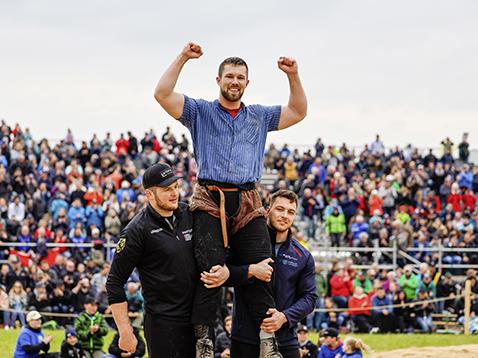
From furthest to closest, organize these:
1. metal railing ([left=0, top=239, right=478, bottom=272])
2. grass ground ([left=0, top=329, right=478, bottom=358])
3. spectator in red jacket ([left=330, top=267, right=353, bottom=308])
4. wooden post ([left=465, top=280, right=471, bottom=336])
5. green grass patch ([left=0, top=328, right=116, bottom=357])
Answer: metal railing ([left=0, top=239, right=478, bottom=272]) → spectator in red jacket ([left=330, top=267, right=353, bottom=308]) → wooden post ([left=465, top=280, right=471, bottom=336]) → grass ground ([left=0, top=329, right=478, bottom=358]) → green grass patch ([left=0, top=328, right=116, bottom=357])

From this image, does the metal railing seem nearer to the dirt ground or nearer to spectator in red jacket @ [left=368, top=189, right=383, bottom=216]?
spectator in red jacket @ [left=368, top=189, right=383, bottom=216]

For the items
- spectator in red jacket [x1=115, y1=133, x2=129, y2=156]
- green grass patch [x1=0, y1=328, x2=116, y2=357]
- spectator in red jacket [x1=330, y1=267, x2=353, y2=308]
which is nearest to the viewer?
green grass patch [x1=0, y1=328, x2=116, y2=357]

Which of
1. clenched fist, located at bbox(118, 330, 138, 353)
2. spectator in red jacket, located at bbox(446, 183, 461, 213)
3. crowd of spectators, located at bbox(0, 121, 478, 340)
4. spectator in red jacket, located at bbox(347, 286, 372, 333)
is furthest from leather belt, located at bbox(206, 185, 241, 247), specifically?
spectator in red jacket, located at bbox(446, 183, 461, 213)

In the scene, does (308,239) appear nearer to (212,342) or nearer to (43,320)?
(43,320)

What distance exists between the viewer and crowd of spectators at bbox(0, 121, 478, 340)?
1880 cm

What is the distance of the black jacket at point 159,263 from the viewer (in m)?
6.40

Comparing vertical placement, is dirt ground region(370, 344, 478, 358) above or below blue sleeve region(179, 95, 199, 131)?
below

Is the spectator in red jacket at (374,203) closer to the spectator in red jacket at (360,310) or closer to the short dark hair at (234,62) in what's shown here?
the spectator in red jacket at (360,310)

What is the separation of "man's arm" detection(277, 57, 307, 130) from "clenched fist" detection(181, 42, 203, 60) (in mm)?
612

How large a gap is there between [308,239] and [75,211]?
5607 mm

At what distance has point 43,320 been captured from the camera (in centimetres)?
1820

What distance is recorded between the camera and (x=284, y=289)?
6922 mm

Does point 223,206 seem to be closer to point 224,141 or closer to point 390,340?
point 224,141

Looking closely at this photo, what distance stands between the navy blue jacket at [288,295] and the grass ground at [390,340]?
9056 mm
